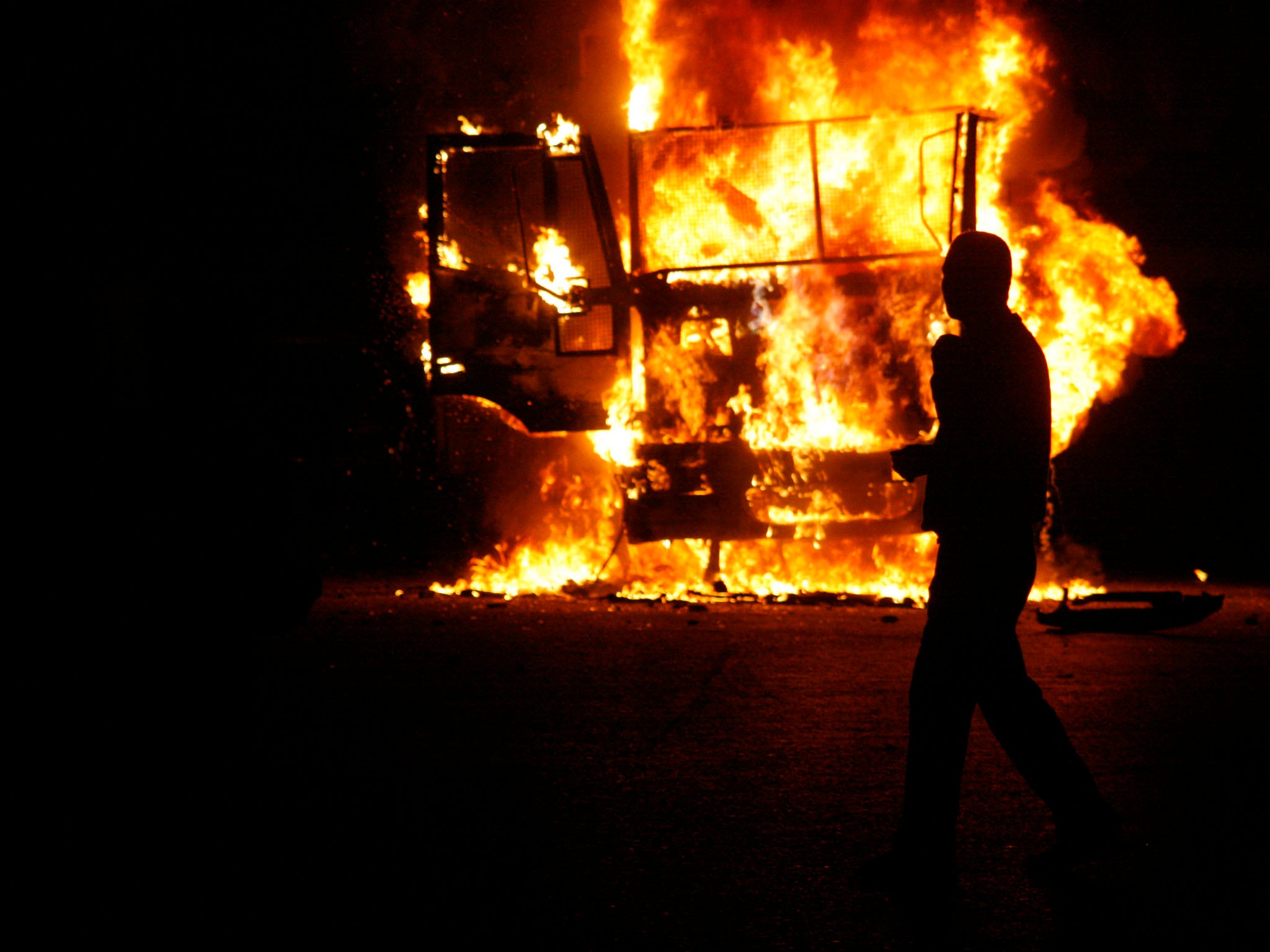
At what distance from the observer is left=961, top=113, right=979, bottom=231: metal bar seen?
8.69 metres

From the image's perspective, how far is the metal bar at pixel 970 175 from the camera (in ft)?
28.5

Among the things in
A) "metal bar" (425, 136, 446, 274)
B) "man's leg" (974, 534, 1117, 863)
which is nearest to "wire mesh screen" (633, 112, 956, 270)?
"metal bar" (425, 136, 446, 274)

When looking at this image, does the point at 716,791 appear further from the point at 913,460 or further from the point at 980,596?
the point at 913,460

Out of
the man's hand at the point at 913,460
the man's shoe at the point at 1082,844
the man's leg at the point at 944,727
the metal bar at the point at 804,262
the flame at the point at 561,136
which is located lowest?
the man's shoe at the point at 1082,844

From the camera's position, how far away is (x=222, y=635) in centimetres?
244

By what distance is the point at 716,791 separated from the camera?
4070mm

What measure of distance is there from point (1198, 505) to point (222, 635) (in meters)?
12.0

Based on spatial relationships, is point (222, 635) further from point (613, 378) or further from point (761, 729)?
point (613, 378)

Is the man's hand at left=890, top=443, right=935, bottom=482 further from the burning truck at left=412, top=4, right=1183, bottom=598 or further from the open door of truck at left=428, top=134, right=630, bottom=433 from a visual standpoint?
the open door of truck at left=428, top=134, right=630, bottom=433

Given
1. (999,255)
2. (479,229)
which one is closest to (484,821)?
(999,255)

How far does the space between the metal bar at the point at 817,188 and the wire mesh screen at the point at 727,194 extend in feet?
0.11

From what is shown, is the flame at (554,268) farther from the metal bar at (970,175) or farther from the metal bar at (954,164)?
the metal bar at (970,175)

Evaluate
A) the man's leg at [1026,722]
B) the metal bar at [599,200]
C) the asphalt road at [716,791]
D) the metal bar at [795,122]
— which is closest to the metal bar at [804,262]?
the metal bar at [599,200]

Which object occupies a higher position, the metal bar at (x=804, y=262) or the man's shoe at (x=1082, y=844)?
the metal bar at (x=804, y=262)
